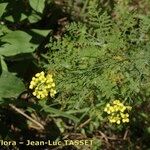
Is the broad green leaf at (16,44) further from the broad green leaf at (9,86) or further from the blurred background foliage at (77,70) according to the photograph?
the broad green leaf at (9,86)

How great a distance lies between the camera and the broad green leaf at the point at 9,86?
2.81 metres

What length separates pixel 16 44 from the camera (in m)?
3.05

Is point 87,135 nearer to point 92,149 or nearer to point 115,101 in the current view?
point 92,149

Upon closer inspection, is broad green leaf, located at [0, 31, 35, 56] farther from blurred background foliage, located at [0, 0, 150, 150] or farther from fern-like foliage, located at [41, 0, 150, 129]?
fern-like foliage, located at [41, 0, 150, 129]

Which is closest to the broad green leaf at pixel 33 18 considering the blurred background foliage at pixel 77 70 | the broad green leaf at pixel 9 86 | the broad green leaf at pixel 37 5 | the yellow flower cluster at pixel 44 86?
the blurred background foliage at pixel 77 70

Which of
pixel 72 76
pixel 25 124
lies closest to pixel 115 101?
pixel 72 76

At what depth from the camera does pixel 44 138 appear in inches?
135

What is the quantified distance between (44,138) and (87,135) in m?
0.37

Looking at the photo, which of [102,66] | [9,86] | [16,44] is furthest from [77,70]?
[16,44]

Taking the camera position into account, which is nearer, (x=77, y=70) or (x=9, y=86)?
(x=77, y=70)

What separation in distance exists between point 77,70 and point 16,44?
70 centimetres

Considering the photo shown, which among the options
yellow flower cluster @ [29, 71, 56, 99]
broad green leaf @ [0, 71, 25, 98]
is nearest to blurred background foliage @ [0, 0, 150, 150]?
broad green leaf @ [0, 71, 25, 98]

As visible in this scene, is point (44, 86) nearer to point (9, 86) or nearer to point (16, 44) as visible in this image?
point (9, 86)

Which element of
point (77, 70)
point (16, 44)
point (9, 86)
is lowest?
point (9, 86)
